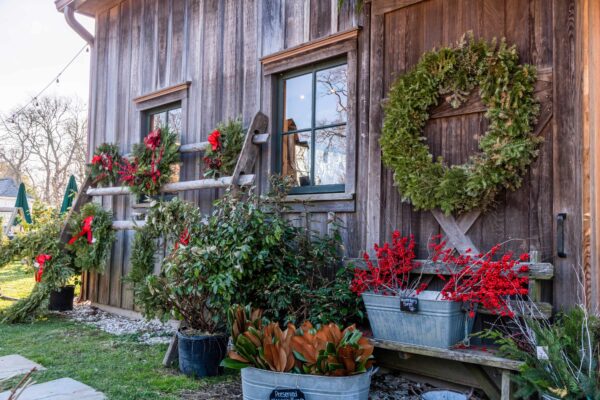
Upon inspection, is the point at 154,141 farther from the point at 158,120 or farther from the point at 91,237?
the point at 91,237

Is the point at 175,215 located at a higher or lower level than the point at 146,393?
higher

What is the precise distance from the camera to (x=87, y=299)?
6738 millimetres

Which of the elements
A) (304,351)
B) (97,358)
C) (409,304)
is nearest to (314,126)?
(409,304)

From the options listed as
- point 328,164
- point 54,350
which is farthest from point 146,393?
point 328,164

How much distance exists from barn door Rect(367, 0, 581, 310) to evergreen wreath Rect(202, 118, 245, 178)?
141cm

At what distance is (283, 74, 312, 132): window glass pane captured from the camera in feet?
14.3

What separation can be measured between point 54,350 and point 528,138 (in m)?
3.84

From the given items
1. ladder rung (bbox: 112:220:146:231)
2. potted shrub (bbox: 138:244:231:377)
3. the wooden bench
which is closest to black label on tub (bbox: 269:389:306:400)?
the wooden bench

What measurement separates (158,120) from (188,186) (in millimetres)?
1630

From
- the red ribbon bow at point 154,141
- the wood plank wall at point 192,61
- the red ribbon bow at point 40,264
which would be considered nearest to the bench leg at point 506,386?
the wood plank wall at point 192,61

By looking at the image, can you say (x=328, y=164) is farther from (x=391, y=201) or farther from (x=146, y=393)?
(x=146, y=393)

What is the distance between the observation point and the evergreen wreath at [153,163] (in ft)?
16.8

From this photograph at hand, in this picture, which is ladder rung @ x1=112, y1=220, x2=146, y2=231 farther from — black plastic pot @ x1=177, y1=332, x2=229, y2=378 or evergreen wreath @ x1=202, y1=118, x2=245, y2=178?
black plastic pot @ x1=177, y1=332, x2=229, y2=378

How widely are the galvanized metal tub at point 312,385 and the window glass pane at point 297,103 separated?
2371 millimetres
